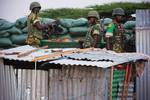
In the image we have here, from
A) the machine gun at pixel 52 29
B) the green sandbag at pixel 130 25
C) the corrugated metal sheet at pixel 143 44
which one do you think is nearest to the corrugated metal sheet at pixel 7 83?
the corrugated metal sheet at pixel 143 44

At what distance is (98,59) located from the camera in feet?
25.7

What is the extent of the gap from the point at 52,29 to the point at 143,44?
8.51ft

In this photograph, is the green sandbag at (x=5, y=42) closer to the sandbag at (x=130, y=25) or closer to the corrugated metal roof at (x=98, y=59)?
the sandbag at (x=130, y=25)

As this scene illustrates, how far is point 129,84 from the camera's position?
8.62 m

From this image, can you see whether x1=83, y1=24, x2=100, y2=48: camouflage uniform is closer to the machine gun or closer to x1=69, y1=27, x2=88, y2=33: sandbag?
the machine gun

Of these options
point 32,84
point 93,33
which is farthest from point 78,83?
point 93,33

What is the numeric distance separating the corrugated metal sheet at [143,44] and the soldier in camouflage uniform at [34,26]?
1945 mm

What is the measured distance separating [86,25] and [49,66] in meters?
4.35

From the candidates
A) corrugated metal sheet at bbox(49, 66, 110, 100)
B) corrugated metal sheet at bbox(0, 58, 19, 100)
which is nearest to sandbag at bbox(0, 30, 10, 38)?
corrugated metal sheet at bbox(0, 58, 19, 100)

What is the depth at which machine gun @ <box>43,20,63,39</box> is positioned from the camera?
11622mm

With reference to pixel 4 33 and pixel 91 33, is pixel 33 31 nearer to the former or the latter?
pixel 91 33

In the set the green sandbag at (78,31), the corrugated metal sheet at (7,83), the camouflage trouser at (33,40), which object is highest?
the green sandbag at (78,31)

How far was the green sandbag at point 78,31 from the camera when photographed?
12273 millimetres

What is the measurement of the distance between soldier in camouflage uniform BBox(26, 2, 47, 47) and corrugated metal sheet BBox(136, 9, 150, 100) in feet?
6.38
